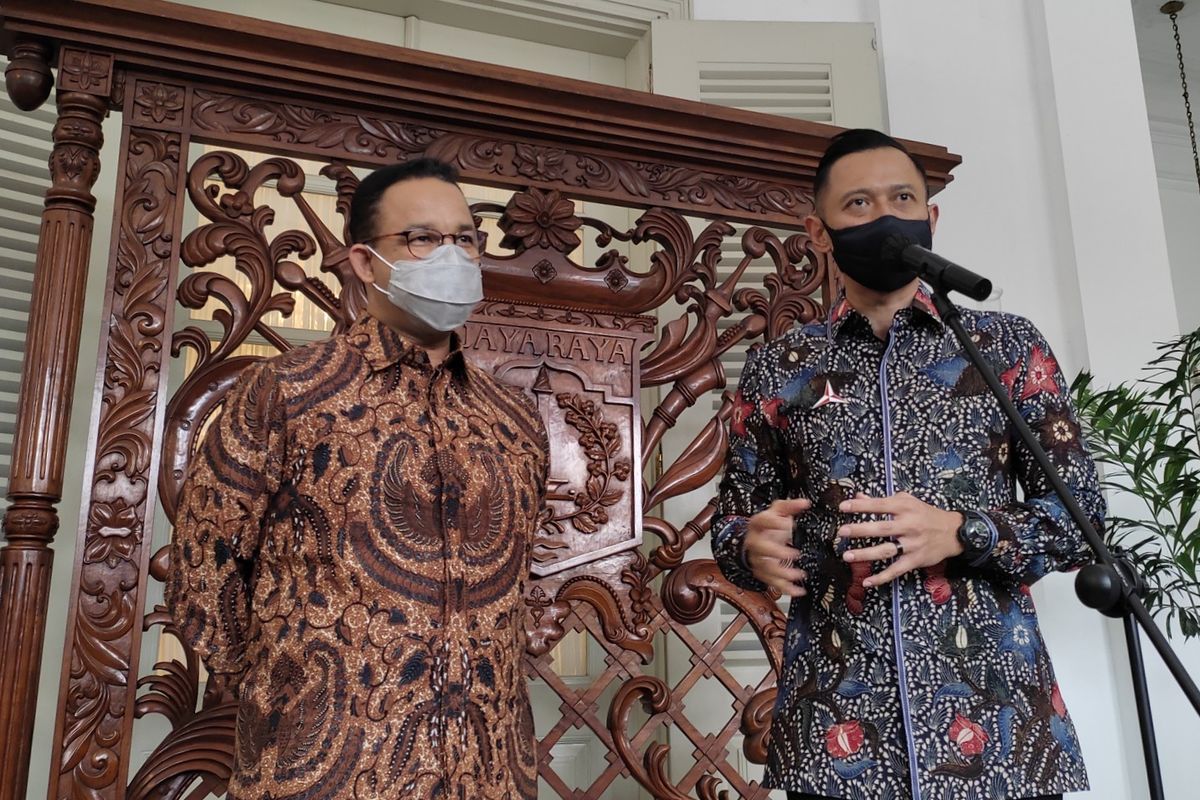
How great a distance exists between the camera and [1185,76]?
15.4 feet

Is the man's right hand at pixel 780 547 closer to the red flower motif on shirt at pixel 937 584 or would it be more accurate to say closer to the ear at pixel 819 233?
the red flower motif on shirt at pixel 937 584

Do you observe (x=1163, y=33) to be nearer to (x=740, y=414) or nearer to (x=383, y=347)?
(x=740, y=414)

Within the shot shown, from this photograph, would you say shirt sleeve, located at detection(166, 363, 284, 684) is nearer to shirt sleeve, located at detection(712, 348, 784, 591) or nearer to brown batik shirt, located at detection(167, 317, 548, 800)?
brown batik shirt, located at detection(167, 317, 548, 800)

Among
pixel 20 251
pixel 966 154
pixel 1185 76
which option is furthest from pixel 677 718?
pixel 1185 76

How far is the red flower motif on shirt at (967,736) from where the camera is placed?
1060 millimetres

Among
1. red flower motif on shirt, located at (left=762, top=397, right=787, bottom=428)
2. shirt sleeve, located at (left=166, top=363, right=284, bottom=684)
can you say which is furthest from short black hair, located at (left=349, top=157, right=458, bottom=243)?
red flower motif on shirt, located at (left=762, top=397, right=787, bottom=428)

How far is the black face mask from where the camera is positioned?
1216 millimetres

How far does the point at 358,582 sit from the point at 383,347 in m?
0.32

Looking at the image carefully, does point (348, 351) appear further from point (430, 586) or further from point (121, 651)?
point (121, 651)

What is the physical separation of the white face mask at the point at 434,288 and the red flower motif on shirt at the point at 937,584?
69 cm

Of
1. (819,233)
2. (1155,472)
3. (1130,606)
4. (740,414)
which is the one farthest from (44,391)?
(1155,472)

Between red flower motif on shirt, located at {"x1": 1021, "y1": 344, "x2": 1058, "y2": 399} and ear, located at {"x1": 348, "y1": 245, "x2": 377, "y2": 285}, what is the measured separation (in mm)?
866

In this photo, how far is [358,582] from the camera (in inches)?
49.3

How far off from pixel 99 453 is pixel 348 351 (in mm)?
630
